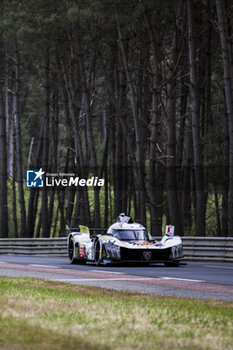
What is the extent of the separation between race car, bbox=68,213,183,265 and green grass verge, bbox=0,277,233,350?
8511 millimetres

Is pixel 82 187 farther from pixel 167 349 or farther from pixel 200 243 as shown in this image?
pixel 167 349

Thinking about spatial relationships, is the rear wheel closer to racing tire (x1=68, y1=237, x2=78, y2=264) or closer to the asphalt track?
the asphalt track

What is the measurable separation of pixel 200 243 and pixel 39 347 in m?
19.0

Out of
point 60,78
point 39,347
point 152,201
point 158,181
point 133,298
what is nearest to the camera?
point 39,347

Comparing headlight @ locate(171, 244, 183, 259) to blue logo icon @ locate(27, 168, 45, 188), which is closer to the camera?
headlight @ locate(171, 244, 183, 259)

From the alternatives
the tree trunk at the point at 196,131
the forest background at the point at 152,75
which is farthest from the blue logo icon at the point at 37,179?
the tree trunk at the point at 196,131

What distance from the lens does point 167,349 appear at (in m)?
6.31

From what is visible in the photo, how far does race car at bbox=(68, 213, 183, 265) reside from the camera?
67.6 ft

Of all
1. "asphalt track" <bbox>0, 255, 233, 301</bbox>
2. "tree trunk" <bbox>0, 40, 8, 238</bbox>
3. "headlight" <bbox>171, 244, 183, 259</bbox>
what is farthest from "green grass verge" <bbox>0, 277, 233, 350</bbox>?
"tree trunk" <bbox>0, 40, 8, 238</bbox>

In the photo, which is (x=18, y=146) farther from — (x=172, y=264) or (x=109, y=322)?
(x=109, y=322)

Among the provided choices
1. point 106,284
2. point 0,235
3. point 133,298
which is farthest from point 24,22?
point 133,298

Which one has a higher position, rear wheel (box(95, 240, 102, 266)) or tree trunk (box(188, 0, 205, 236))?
tree trunk (box(188, 0, 205, 236))

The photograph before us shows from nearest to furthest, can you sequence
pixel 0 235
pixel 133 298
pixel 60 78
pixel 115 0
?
pixel 133 298, pixel 115 0, pixel 60 78, pixel 0 235

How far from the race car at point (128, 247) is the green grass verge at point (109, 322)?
27.9 feet
